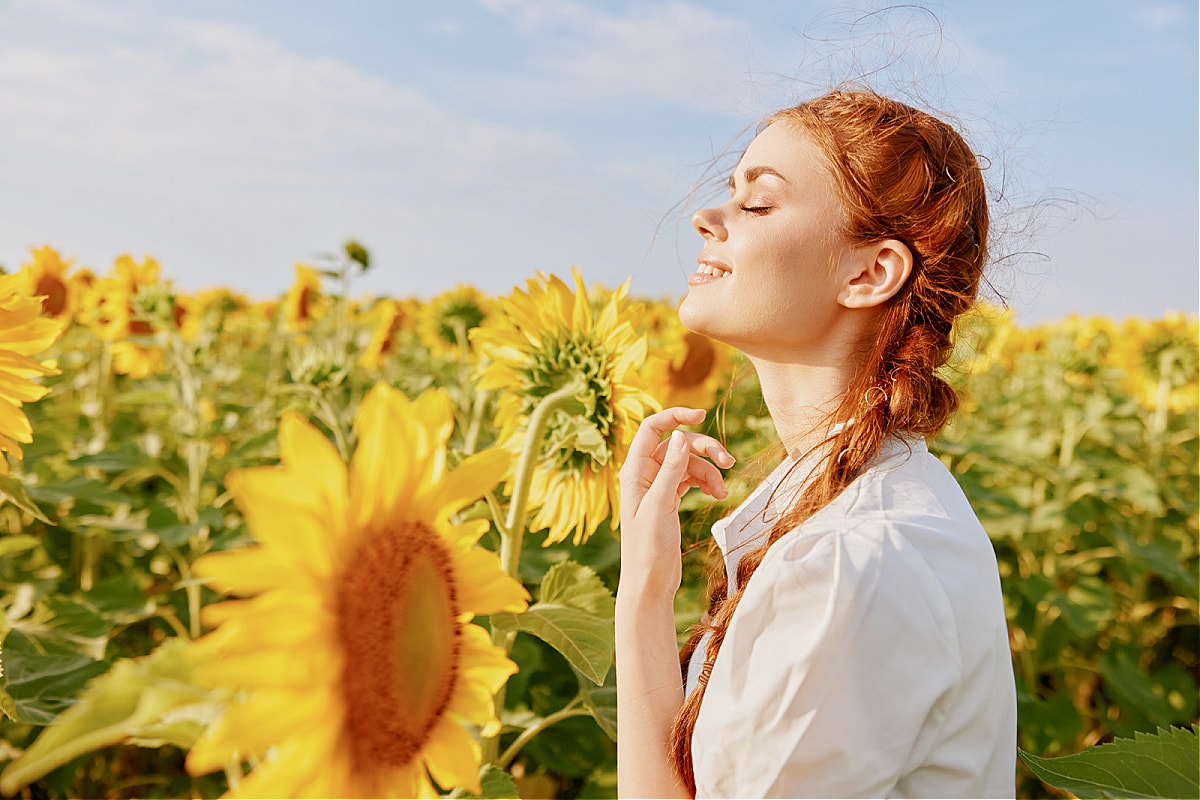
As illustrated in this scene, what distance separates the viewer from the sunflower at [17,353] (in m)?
1.55

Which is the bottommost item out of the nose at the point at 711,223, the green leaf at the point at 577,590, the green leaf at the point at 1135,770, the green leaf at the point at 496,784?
the green leaf at the point at 496,784

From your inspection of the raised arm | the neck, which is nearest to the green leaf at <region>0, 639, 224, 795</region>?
the raised arm

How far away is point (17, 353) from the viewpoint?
1.59 metres

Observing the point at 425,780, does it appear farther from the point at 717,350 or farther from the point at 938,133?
the point at 717,350

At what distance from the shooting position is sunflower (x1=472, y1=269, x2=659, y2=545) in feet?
5.62

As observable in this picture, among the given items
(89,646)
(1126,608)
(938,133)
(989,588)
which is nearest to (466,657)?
(989,588)

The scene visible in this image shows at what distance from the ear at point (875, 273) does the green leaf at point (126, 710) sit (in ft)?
3.65

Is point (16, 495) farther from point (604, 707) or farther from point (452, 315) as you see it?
point (452, 315)

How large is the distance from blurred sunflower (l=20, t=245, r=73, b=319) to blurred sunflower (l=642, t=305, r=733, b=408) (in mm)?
2892

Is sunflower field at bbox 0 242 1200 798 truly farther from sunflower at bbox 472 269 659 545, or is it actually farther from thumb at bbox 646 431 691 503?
thumb at bbox 646 431 691 503

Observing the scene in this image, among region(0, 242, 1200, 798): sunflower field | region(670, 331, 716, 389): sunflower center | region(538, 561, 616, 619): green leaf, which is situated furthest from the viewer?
region(670, 331, 716, 389): sunflower center

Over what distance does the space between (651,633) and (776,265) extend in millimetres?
597

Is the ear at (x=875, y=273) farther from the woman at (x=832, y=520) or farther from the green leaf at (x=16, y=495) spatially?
the green leaf at (x=16, y=495)

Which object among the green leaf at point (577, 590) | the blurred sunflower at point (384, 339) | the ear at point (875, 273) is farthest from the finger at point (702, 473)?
the blurred sunflower at point (384, 339)
